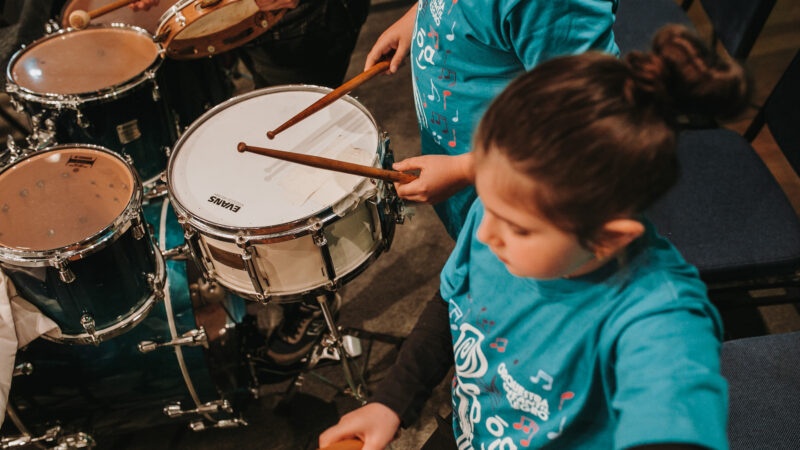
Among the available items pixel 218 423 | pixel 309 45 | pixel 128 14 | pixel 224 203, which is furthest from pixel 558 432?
pixel 128 14

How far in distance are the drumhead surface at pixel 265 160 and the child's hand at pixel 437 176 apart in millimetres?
162

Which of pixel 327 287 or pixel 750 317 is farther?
pixel 750 317

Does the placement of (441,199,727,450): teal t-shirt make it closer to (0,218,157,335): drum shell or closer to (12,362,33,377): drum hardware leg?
(0,218,157,335): drum shell

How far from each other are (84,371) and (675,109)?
148cm

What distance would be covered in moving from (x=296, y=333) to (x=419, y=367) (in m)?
1.02

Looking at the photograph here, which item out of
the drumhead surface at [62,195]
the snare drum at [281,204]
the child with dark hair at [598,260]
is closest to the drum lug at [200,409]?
the snare drum at [281,204]

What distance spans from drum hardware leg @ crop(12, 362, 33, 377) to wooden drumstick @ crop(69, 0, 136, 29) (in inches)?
42.0

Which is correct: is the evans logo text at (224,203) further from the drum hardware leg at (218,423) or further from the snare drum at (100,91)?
the drum hardware leg at (218,423)

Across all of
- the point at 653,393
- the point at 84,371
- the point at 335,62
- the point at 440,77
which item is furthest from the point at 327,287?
the point at 335,62

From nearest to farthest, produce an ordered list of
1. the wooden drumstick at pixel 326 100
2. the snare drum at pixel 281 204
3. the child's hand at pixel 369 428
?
the child's hand at pixel 369 428 → the snare drum at pixel 281 204 → the wooden drumstick at pixel 326 100

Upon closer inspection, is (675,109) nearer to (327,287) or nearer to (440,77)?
(440,77)

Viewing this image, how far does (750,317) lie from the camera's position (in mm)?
1920

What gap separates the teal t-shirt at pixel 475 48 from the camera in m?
0.94

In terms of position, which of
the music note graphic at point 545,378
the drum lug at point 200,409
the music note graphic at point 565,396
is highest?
the music note graphic at point 545,378
